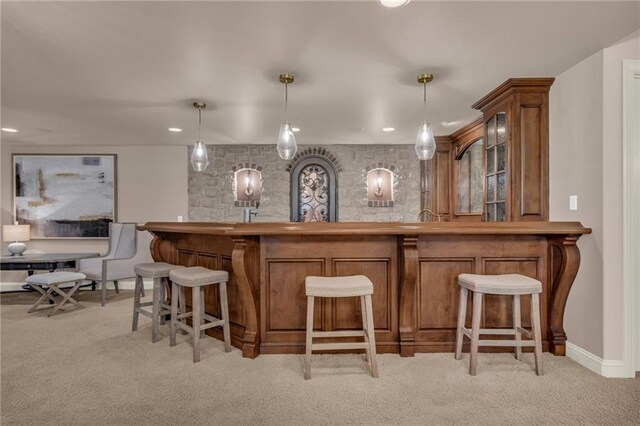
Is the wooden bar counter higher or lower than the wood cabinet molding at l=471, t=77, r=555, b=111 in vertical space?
lower

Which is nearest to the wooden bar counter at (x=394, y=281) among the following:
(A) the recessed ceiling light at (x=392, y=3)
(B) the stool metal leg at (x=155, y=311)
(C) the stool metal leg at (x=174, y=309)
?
(C) the stool metal leg at (x=174, y=309)

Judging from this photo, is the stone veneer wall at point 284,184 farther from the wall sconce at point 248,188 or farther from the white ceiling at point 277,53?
the white ceiling at point 277,53

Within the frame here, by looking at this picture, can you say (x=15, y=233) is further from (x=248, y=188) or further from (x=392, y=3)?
(x=392, y=3)

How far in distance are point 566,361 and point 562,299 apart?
17.9 inches

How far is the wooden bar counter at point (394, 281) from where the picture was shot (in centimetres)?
265

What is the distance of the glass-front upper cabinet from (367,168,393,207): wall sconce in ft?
7.12

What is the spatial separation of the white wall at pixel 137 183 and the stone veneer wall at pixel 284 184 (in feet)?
0.90

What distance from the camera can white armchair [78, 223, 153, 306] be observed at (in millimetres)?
4695

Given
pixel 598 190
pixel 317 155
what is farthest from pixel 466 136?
pixel 598 190

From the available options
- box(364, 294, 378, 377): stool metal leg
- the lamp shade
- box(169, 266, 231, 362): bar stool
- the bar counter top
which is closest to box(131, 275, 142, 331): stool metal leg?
box(169, 266, 231, 362): bar stool

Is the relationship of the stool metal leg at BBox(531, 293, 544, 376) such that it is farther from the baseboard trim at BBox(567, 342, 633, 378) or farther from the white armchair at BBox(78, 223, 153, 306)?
the white armchair at BBox(78, 223, 153, 306)

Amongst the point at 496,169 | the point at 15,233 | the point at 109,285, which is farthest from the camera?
the point at 109,285

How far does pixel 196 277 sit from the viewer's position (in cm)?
258

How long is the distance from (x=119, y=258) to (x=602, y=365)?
18.5ft
